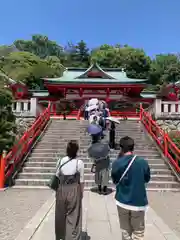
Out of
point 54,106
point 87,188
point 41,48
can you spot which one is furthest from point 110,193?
point 41,48

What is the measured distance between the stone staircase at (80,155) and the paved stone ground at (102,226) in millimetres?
2529

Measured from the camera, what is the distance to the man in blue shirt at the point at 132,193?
→ 10.1 feet

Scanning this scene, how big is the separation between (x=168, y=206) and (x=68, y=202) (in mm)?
3773

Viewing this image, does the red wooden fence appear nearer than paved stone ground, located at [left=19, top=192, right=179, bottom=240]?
No

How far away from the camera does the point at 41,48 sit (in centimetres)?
8275

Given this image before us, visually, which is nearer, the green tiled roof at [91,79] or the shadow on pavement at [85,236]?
the shadow on pavement at [85,236]

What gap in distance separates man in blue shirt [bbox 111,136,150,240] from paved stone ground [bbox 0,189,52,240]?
203 centimetres

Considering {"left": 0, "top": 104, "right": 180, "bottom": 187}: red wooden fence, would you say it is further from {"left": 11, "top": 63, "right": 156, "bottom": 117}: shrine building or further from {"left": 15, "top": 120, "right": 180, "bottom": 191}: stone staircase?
{"left": 11, "top": 63, "right": 156, "bottom": 117}: shrine building

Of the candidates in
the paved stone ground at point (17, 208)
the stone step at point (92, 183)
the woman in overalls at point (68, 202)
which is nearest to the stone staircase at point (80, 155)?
the stone step at point (92, 183)

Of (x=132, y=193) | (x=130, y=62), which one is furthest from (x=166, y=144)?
(x=130, y=62)

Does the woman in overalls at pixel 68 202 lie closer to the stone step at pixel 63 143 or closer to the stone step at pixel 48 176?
the stone step at pixel 48 176

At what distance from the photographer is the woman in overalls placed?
347 centimetres

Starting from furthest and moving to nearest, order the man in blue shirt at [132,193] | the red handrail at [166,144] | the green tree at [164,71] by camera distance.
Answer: the green tree at [164,71], the red handrail at [166,144], the man in blue shirt at [132,193]

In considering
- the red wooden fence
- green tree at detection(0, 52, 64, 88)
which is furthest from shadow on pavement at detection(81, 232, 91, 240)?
green tree at detection(0, 52, 64, 88)
